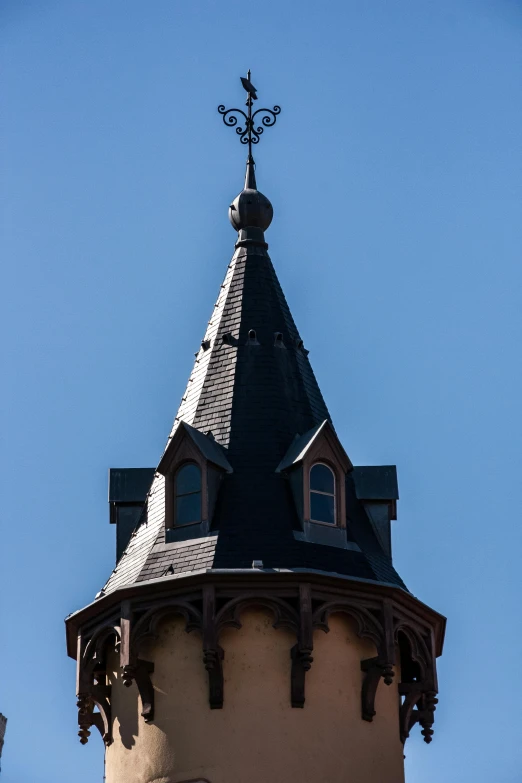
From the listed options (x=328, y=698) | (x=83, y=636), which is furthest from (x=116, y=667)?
(x=328, y=698)

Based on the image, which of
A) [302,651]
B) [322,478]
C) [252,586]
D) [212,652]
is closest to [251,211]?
[322,478]

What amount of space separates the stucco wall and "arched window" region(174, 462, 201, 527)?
2.64 metres

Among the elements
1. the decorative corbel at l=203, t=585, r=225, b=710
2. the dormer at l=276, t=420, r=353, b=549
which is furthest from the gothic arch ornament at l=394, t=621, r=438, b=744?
the decorative corbel at l=203, t=585, r=225, b=710

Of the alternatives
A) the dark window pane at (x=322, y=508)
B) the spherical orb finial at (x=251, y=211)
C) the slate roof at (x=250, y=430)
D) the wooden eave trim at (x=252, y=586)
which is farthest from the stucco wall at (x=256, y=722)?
the spherical orb finial at (x=251, y=211)

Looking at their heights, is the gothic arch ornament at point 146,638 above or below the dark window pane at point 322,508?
below

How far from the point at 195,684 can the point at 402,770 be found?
4.83 meters

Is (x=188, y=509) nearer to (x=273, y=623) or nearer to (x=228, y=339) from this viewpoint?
(x=273, y=623)

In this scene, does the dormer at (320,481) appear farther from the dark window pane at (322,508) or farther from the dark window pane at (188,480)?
the dark window pane at (188,480)

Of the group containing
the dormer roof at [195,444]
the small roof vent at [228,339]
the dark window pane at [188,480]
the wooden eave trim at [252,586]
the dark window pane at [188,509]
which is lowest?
the wooden eave trim at [252,586]

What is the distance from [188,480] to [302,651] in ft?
17.1

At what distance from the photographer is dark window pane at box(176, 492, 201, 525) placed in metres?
49.7

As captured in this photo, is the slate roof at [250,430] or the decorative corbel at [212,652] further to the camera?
the slate roof at [250,430]

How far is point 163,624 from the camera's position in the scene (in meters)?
48.4

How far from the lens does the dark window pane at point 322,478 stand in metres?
50.3
